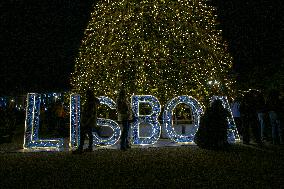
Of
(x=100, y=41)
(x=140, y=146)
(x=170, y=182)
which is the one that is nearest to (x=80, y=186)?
(x=170, y=182)

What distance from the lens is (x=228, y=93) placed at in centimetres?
2045

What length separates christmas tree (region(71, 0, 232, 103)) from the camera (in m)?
18.9

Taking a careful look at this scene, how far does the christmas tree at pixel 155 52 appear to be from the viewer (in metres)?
18.9

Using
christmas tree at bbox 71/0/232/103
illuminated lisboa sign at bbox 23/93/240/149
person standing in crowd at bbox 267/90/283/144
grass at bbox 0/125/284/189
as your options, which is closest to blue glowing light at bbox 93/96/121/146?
illuminated lisboa sign at bbox 23/93/240/149

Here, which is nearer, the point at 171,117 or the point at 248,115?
the point at 248,115

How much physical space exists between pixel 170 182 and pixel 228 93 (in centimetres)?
1350

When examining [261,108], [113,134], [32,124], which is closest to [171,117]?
[113,134]

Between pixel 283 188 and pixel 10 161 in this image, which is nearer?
pixel 283 188

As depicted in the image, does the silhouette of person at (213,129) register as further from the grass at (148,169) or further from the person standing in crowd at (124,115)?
the person standing in crowd at (124,115)

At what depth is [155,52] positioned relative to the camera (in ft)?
61.9

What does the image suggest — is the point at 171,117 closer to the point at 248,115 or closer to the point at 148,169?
the point at 248,115

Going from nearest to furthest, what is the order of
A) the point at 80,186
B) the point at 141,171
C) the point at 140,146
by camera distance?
the point at 80,186 → the point at 141,171 → the point at 140,146

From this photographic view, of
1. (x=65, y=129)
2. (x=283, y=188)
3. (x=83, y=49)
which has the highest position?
(x=83, y=49)

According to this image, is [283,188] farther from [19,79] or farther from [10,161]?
[19,79]
